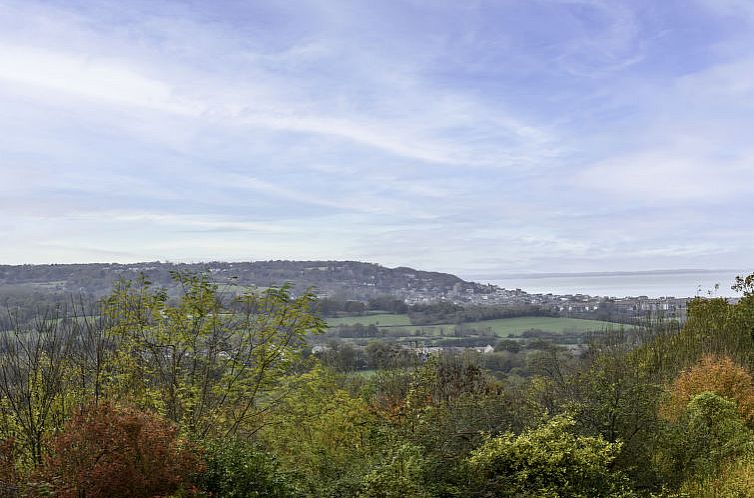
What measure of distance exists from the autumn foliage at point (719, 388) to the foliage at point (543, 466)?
18.8 ft

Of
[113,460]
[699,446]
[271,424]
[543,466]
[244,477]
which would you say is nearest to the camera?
[113,460]

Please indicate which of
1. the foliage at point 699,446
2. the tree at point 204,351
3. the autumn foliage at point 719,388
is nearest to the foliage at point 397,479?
the tree at point 204,351

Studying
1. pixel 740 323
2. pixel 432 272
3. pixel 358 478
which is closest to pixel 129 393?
pixel 358 478

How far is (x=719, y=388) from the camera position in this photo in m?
13.0

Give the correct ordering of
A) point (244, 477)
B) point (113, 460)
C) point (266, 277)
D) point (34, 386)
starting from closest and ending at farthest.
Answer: point (113, 460), point (244, 477), point (34, 386), point (266, 277)

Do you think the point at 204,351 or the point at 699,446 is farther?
the point at 204,351

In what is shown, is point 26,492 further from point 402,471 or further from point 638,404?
point 638,404

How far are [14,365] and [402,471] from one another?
5642 mm

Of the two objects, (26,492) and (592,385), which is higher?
(592,385)

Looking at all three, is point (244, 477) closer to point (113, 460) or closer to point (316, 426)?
point (113, 460)

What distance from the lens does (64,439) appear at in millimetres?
6375

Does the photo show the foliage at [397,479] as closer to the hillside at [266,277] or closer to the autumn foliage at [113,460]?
the autumn foliage at [113,460]

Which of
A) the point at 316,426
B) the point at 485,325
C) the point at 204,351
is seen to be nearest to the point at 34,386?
the point at 204,351

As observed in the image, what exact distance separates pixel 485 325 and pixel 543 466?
44.2m
